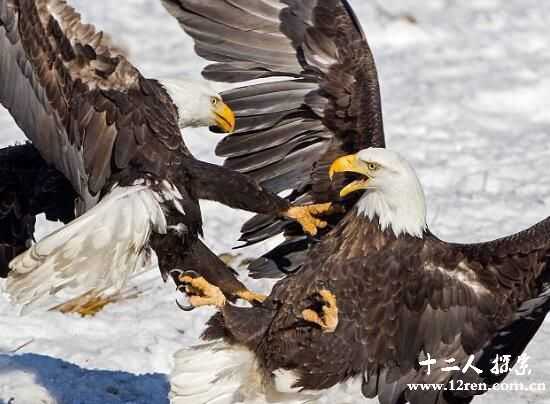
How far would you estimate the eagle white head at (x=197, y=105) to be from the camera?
6.48 meters

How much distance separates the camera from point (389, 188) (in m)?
5.99

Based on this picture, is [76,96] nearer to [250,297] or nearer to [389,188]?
[250,297]

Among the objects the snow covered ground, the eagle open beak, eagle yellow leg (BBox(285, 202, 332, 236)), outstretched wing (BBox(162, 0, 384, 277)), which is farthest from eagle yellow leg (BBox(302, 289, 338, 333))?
the snow covered ground

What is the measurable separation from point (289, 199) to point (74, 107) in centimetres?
136

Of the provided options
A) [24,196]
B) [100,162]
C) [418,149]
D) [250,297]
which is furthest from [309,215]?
[418,149]

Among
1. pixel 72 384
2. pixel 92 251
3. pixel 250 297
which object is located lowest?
pixel 72 384

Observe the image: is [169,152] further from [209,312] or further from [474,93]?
[474,93]

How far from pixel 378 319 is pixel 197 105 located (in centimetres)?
134

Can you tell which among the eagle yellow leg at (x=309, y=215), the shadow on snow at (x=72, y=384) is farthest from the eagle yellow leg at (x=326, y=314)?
the shadow on snow at (x=72, y=384)

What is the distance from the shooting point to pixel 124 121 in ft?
19.8

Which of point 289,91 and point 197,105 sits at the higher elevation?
point 197,105

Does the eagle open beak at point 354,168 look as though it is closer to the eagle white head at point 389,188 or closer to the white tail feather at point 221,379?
the eagle white head at point 389,188

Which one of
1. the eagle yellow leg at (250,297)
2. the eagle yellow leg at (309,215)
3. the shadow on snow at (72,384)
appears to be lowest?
the shadow on snow at (72,384)

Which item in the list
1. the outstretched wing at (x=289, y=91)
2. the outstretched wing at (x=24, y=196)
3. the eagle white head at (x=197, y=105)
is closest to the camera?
the eagle white head at (x=197, y=105)
